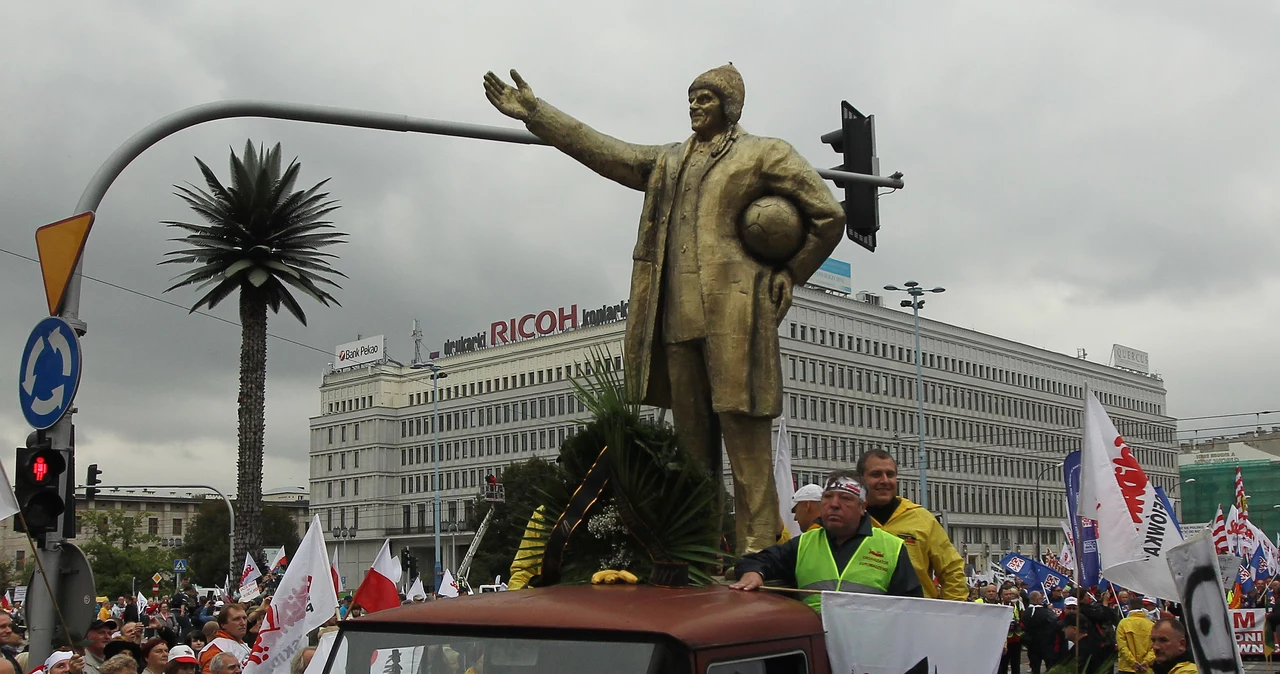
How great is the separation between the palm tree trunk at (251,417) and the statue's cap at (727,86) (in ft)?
76.8

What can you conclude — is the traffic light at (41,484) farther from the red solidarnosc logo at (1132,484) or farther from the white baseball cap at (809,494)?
the red solidarnosc logo at (1132,484)

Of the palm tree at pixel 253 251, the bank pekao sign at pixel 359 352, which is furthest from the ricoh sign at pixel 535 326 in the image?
the palm tree at pixel 253 251

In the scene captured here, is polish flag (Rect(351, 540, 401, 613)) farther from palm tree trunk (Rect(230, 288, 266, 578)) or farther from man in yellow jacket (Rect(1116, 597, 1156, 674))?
palm tree trunk (Rect(230, 288, 266, 578))

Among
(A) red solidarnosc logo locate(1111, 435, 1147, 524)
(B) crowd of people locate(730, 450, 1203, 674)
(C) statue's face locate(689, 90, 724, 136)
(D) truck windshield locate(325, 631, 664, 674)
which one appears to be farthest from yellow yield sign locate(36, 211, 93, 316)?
(A) red solidarnosc logo locate(1111, 435, 1147, 524)

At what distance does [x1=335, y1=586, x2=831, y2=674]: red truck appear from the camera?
3895 millimetres

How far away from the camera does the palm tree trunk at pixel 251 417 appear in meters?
30.1

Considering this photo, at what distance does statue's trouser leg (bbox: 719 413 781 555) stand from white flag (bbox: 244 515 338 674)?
365cm

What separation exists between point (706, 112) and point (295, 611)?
483cm

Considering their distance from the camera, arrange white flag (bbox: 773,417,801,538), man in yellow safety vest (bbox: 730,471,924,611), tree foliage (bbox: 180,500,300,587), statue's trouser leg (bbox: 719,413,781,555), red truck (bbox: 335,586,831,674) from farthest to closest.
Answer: tree foliage (bbox: 180,500,300,587)
white flag (bbox: 773,417,801,538)
statue's trouser leg (bbox: 719,413,781,555)
man in yellow safety vest (bbox: 730,471,924,611)
red truck (bbox: 335,586,831,674)

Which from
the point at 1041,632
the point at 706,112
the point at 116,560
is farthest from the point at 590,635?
the point at 116,560

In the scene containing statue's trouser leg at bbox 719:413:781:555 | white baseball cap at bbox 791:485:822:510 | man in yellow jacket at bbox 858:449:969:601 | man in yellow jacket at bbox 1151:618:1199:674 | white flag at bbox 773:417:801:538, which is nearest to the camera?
man in yellow jacket at bbox 858:449:969:601

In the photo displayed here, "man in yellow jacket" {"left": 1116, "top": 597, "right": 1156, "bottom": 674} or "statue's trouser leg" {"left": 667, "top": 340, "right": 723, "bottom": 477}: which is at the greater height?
"statue's trouser leg" {"left": 667, "top": 340, "right": 723, "bottom": 477}

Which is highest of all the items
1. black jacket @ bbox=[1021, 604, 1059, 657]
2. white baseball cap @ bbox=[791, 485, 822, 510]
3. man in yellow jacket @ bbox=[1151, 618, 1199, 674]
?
white baseball cap @ bbox=[791, 485, 822, 510]

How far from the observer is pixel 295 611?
10062 millimetres
